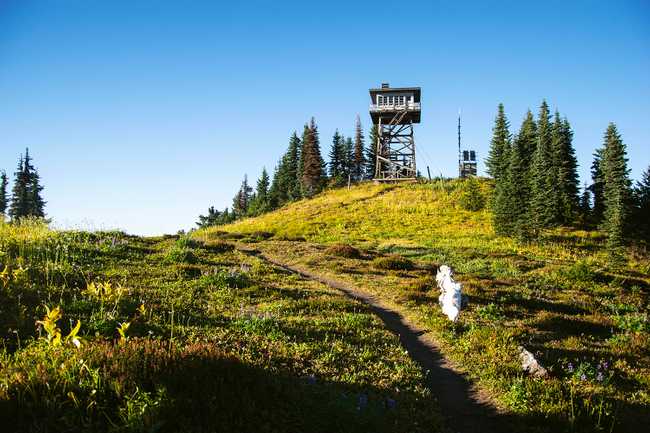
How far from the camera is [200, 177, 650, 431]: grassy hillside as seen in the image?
736 centimetres

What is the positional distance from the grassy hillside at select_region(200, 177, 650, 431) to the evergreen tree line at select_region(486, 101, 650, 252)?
250cm

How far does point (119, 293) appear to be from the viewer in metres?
9.24

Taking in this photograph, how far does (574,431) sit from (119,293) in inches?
361

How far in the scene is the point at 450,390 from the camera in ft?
25.4

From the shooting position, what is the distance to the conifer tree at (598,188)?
51.9 m

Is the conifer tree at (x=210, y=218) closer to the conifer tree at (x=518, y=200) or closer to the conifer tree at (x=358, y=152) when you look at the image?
the conifer tree at (x=358, y=152)

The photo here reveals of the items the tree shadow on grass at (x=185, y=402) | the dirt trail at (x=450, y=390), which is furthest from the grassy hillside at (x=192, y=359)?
Result: the dirt trail at (x=450, y=390)

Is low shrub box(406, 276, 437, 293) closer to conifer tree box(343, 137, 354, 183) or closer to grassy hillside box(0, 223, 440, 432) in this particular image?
grassy hillside box(0, 223, 440, 432)

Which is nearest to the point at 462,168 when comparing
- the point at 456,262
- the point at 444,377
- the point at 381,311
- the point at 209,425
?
the point at 456,262

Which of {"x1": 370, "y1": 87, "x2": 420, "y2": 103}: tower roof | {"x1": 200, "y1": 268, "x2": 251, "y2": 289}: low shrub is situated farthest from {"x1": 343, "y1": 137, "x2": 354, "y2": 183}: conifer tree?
{"x1": 200, "y1": 268, "x2": 251, "y2": 289}: low shrub

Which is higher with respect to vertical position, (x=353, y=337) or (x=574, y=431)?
(x=353, y=337)

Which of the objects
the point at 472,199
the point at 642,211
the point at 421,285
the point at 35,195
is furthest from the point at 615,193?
the point at 35,195

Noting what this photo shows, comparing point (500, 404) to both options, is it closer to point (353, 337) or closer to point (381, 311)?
point (353, 337)

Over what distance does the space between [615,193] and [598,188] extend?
13807 mm
